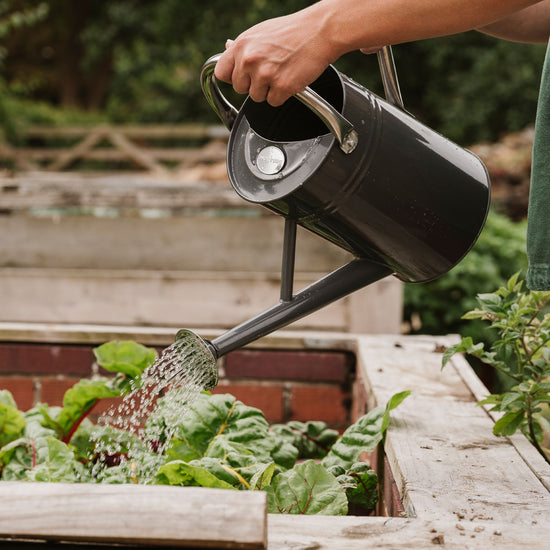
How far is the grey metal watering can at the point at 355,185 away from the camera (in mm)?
891

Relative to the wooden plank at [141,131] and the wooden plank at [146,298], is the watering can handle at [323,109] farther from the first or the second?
the wooden plank at [141,131]

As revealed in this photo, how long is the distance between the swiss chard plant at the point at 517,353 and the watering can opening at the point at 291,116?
1.30ft

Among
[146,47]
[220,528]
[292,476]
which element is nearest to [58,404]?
[292,476]

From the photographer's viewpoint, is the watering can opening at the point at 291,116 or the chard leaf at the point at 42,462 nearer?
the watering can opening at the point at 291,116

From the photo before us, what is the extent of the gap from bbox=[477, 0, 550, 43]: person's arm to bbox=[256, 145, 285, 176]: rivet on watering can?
1.53 feet

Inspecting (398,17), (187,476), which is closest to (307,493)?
(187,476)

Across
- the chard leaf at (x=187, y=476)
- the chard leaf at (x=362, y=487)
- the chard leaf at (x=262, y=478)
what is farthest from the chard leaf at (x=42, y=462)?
the chard leaf at (x=362, y=487)

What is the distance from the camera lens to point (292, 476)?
97cm

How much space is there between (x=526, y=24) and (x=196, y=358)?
77cm

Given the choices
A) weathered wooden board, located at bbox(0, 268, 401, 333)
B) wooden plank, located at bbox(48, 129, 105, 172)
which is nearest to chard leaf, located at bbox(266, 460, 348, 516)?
weathered wooden board, located at bbox(0, 268, 401, 333)

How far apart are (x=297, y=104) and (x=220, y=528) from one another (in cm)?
61

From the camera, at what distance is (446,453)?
1.02 meters

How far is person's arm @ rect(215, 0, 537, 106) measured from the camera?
76 cm

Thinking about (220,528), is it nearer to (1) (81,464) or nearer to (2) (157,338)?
(1) (81,464)
